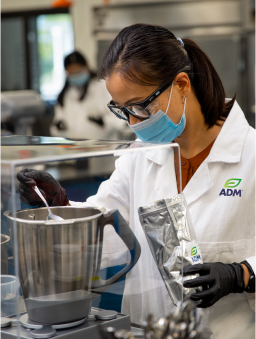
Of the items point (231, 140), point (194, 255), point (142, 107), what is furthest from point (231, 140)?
point (194, 255)

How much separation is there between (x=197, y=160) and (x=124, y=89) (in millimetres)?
316

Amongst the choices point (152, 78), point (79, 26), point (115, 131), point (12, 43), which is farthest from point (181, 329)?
point (12, 43)

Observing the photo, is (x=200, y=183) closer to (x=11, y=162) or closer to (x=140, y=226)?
(x=140, y=226)

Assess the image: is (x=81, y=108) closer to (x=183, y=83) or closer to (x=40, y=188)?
(x=183, y=83)

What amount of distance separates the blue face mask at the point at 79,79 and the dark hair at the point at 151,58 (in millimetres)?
3103

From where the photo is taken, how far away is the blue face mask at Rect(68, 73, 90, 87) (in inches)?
167

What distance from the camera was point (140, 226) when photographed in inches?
36.4

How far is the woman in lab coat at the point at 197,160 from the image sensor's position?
1.00 metres

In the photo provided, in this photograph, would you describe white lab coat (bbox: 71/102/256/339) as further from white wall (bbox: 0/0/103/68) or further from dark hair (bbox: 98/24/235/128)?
white wall (bbox: 0/0/103/68)

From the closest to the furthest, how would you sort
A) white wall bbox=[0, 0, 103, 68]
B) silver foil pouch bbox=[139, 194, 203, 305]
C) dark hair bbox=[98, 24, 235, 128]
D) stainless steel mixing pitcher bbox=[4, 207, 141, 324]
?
stainless steel mixing pitcher bbox=[4, 207, 141, 324] → silver foil pouch bbox=[139, 194, 203, 305] → dark hair bbox=[98, 24, 235, 128] → white wall bbox=[0, 0, 103, 68]

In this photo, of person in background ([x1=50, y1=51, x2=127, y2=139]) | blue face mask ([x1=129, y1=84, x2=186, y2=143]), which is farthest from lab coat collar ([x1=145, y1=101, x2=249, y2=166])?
person in background ([x1=50, y1=51, x2=127, y2=139])

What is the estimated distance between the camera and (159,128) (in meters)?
1.18

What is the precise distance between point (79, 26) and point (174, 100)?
195 inches

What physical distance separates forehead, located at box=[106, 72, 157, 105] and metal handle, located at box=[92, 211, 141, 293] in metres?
0.35
